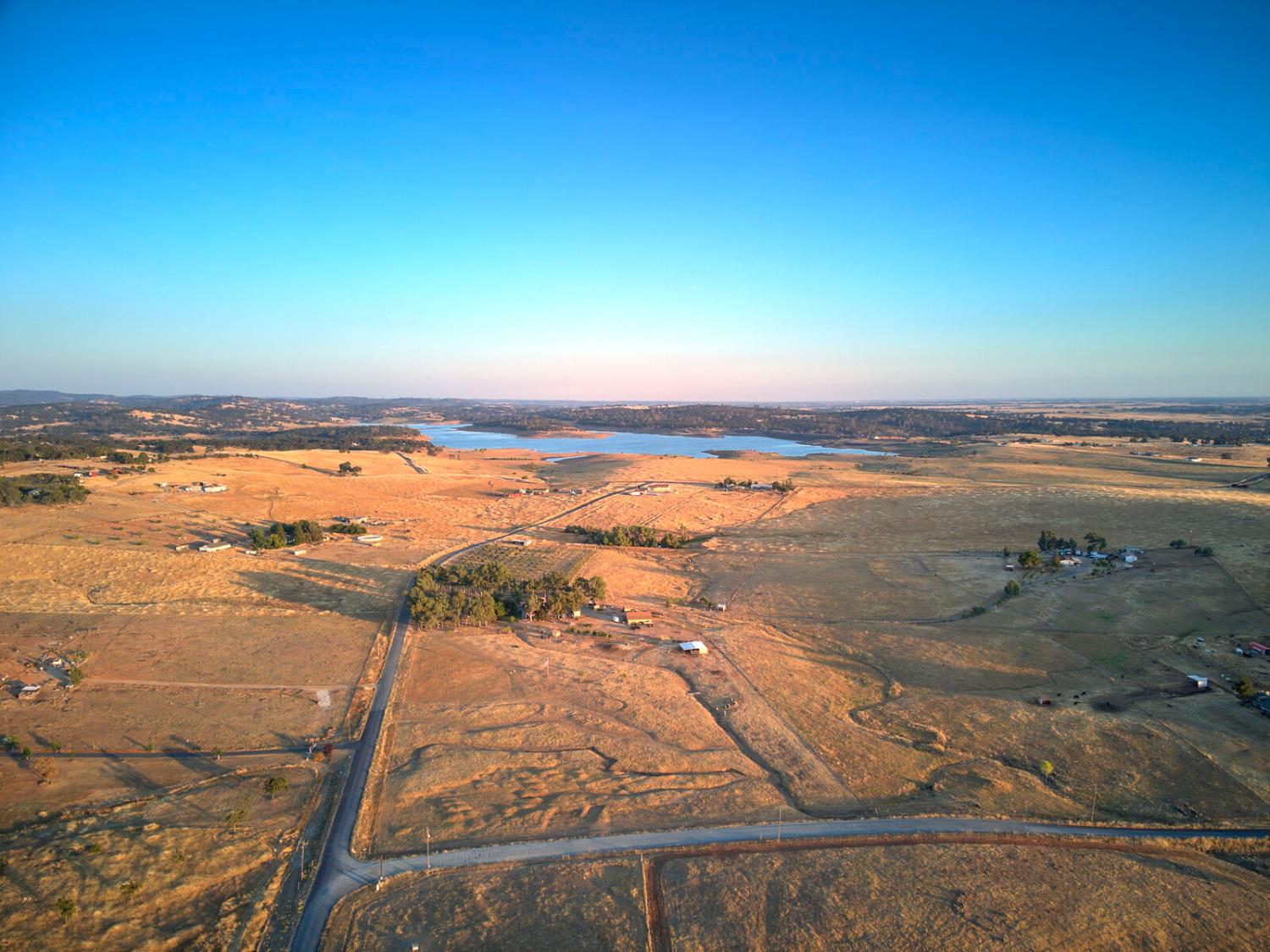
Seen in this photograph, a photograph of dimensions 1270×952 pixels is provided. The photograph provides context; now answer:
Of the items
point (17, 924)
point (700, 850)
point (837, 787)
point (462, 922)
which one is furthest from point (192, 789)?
point (837, 787)

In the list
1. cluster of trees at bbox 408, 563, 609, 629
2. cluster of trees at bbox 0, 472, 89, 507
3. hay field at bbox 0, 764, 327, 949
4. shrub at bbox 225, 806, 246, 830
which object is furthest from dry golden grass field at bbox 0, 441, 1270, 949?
cluster of trees at bbox 0, 472, 89, 507

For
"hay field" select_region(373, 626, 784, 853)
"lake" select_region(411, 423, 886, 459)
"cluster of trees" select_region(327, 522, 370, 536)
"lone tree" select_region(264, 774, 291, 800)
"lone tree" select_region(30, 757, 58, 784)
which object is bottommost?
"hay field" select_region(373, 626, 784, 853)

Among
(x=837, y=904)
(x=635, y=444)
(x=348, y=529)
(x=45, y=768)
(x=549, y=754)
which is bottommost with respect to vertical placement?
(x=549, y=754)

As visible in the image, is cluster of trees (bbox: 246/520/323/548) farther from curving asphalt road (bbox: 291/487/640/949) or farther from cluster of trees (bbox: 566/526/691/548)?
curving asphalt road (bbox: 291/487/640/949)

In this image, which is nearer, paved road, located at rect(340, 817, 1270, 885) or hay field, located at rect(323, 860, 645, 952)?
hay field, located at rect(323, 860, 645, 952)

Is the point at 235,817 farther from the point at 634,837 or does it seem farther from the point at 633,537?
the point at 633,537

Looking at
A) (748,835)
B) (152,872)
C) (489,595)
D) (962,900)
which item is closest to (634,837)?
(748,835)
